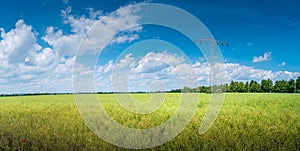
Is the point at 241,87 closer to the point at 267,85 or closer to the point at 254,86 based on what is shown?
the point at 254,86

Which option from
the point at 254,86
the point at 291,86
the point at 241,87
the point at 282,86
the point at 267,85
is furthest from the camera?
the point at 267,85

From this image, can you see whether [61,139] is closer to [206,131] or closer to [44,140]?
[44,140]

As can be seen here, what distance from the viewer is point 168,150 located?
7109 millimetres

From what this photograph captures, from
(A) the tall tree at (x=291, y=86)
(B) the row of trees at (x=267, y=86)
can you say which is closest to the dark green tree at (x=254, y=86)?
(B) the row of trees at (x=267, y=86)

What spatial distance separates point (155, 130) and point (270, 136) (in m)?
3.26

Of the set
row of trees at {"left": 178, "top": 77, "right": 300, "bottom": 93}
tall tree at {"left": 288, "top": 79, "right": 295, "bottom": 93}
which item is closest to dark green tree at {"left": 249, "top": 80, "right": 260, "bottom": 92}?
row of trees at {"left": 178, "top": 77, "right": 300, "bottom": 93}

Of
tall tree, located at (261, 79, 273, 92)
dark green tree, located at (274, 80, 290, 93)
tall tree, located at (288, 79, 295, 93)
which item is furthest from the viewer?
tall tree, located at (261, 79, 273, 92)

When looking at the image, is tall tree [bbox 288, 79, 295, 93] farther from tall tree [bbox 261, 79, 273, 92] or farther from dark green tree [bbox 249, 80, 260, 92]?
dark green tree [bbox 249, 80, 260, 92]

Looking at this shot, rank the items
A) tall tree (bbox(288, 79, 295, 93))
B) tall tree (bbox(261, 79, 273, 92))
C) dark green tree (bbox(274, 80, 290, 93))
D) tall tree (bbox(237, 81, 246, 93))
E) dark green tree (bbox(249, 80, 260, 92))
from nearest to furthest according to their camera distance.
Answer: tall tree (bbox(288, 79, 295, 93))
dark green tree (bbox(274, 80, 290, 93))
tall tree (bbox(237, 81, 246, 93))
dark green tree (bbox(249, 80, 260, 92))
tall tree (bbox(261, 79, 273, 92))

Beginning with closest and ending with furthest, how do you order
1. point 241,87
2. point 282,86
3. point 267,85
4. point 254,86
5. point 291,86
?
point 291,86 → point 282,86 → point 241,87 → point 254,86 → point 267,85

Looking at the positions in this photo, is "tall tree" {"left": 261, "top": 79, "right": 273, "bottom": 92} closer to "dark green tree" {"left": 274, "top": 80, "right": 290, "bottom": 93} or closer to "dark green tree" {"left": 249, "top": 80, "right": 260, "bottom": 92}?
"dark green tree" {"left": 249, "top": 80, "right": 260, "bottom": 92}

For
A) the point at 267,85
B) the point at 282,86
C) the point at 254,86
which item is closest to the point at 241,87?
the point at 254,86

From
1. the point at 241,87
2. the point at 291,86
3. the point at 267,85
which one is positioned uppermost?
the point at 267,85

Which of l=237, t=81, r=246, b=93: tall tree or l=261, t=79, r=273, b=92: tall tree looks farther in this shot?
l=261, t=79, r=273, b=92: tall tree
